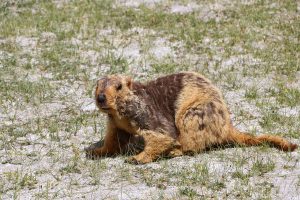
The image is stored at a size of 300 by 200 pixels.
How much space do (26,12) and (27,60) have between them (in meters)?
2.52

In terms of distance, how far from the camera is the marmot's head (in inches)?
279

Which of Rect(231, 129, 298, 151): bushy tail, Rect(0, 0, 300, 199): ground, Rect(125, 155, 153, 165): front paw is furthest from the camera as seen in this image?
Rect(231, 129, 298, 151): bushy tail

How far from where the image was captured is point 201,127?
7.41 metres

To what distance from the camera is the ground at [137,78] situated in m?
6.76

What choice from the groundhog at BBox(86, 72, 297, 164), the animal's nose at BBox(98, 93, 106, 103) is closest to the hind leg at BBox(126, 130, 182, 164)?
the groundhog at BBox(86, 72, 297, 164)

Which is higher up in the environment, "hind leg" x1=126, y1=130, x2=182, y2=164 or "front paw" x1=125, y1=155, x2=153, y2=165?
"hind leg" x1=126, y1=130, x2=182, y2=164

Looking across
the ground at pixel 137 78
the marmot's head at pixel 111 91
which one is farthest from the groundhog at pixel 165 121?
the ground at pixel 137 78

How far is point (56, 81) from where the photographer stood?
10211 millimetres

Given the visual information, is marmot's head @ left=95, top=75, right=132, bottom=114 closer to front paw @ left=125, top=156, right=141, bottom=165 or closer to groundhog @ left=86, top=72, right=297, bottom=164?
groundhog @ left=86, top=72, right=297, bottom=164

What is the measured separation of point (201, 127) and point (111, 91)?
3.67ft

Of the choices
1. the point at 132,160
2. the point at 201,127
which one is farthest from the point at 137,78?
the point at 132,160

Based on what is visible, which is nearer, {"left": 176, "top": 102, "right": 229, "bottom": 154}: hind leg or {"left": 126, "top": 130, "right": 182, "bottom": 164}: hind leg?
{"left": 126, "top": 130, "right": 182, "bottom": 164}: hind leg

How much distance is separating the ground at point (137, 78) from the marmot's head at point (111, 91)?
66 centimetres

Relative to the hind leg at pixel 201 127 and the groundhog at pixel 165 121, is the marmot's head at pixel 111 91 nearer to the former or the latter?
the groundhog at pixel 165 121
